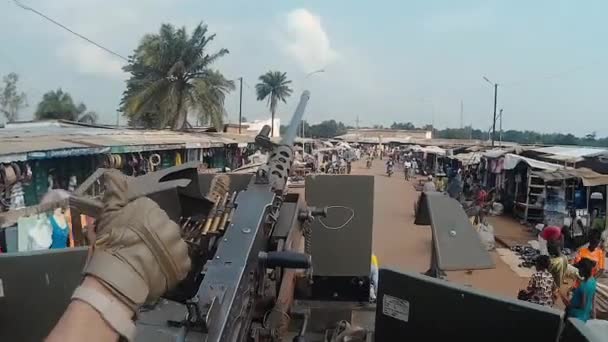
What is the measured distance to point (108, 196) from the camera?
151 centimetres

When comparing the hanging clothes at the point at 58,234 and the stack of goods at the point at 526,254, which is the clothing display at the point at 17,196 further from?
the stack of goods at the point at 526,254

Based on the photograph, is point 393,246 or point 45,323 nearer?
point 45,323

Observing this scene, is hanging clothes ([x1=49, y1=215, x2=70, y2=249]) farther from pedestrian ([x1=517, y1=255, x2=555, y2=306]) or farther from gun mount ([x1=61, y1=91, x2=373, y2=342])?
pedestrian ([x1=517, y1=255, x2=555, y2=306])

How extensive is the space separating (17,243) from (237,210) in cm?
512

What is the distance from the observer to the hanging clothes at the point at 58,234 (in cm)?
699

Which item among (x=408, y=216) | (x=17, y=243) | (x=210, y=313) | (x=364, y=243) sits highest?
(x=210, y=313)

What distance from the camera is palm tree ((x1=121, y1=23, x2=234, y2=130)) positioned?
2883 cm

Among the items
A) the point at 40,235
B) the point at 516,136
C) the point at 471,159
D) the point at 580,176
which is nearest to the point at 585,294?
the point at 40,235

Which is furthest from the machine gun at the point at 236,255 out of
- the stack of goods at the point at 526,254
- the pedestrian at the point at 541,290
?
the stack of goods at the point at 526,254

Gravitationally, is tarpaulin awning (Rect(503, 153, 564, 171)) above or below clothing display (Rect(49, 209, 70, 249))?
above

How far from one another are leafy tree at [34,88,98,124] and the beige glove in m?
46.2

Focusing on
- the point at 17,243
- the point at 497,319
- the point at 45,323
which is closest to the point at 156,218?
the point at 497,319

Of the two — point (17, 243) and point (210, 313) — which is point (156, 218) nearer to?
point (210, 313)

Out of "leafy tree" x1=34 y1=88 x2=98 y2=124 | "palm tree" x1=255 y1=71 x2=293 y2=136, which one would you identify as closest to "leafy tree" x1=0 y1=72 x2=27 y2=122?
"leafy tree" x1=34 y1=88 x2=98 y2=124
